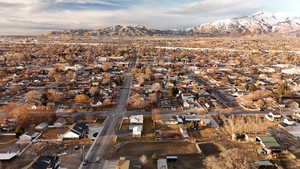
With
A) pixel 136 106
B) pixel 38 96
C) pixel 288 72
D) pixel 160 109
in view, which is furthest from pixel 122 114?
pixel 288 72

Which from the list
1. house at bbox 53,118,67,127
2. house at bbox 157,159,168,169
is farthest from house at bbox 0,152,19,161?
house at bbox 157,159,168,169

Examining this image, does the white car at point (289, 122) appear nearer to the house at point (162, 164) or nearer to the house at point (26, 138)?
the house at point (162, 164)

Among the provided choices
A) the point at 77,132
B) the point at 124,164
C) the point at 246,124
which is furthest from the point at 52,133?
the point at 246,124

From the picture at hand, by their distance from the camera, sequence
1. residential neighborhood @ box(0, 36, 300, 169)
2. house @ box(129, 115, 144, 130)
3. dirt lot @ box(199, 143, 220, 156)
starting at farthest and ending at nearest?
house @ box(129, 115, 144, 130) < dirt lot @ box(199, 143, 220, 156) < residential neighborhood @ box(0, 36, 300, 169)

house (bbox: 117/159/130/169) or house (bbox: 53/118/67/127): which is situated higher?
house (bbox: 53/118/67/127)

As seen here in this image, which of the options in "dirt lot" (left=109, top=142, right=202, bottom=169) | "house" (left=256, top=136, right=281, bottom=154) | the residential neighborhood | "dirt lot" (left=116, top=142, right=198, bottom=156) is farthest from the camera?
"dirt lot" (left=116, top=142, right=198, bottom=156)

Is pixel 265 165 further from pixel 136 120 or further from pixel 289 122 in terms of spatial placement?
pixel 136 120

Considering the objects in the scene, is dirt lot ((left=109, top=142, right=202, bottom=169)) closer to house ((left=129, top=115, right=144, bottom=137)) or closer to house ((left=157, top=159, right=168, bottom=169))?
house ((left=157, top=159, right=168, bottom=169))
